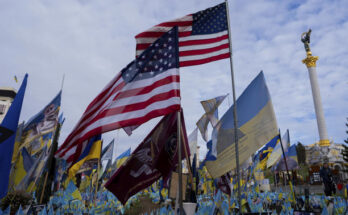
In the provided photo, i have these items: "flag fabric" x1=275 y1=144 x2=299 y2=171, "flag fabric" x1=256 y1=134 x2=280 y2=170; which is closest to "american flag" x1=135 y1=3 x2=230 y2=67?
"flag fabric" x1=256 y1=134 x2=280 y2=170

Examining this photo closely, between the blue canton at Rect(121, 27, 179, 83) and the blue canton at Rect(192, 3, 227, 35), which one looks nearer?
the blue canton at Rect(121, 27, 179, 83)

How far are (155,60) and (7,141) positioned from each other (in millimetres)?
3414

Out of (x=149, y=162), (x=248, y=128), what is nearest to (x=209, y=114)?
(x=248, y=128)

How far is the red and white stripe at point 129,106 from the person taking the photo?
16.7 ft

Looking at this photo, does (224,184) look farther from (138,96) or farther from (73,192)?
(138,96)

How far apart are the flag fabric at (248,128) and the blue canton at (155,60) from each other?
2.96 metres

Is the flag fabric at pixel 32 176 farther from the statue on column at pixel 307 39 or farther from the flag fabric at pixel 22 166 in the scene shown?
the statue on column at pixel 307 39

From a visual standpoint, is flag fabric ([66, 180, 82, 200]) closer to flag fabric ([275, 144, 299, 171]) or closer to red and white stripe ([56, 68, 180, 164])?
red and white stripe ([56, 68, 180, 164])

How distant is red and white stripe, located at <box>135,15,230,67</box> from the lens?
6438 mm

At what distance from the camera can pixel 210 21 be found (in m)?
7.27

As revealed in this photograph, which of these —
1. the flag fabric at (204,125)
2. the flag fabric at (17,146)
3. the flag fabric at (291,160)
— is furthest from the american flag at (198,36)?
the flag fabric at (291,160)

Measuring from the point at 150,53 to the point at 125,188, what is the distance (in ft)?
11.3

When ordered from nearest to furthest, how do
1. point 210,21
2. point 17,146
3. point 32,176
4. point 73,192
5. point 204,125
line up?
point 210,21
point 32,176
point 17,146
point 73,192
point 204,125

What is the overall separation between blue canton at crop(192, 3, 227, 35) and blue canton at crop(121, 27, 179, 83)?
1.42 m
